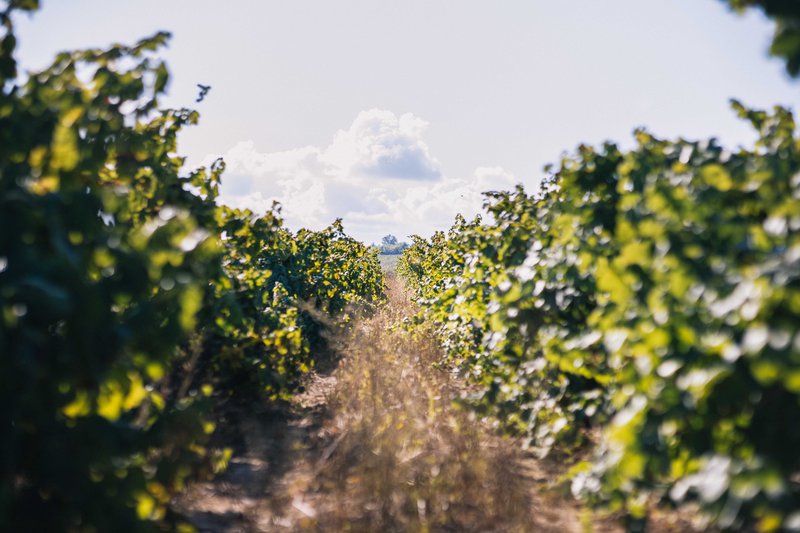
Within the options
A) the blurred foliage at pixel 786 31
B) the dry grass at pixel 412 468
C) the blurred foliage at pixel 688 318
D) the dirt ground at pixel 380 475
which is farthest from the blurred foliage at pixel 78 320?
the blurred foliage at pixel 786 31

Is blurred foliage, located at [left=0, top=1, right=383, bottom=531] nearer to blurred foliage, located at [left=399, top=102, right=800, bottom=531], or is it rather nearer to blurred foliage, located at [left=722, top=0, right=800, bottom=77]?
blurred foliage, located at [left=399, top=102, right=800, bottom=531]

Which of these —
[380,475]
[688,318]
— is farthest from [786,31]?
[380,475]

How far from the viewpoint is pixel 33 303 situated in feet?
6.02

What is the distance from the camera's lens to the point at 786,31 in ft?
5.84

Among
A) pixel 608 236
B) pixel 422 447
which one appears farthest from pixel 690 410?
pixel 422 447

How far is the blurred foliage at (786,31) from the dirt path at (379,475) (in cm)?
236

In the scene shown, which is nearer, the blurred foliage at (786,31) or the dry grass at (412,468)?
the blurred foliage at (786,31)

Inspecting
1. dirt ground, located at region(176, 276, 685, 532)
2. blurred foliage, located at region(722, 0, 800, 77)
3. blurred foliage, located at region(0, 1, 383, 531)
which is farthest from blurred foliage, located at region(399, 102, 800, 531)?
blurred foliage, located at region(0, 1, 383, 531)

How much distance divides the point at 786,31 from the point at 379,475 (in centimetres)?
343

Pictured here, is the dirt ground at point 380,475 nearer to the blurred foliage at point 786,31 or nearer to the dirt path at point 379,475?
the dirt path at point 379,475

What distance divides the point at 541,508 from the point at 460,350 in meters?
3.11

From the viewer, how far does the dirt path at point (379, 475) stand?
11.6ft

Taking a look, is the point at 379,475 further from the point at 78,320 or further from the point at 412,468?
the point at 78,320

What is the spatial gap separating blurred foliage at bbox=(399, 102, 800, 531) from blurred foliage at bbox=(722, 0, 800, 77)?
0.47m
